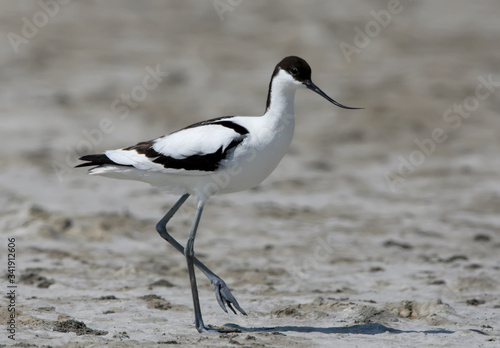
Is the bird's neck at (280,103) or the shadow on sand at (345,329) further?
the bird's neck at (280,103)

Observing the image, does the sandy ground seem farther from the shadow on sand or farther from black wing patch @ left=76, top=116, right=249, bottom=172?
black wing patch @ left=76, top=116, right=249, bottom=172

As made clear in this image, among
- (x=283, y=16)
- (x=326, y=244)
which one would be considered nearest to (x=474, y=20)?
(x=283, y=16)

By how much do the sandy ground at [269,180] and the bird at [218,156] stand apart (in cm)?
96

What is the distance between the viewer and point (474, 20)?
1914 centimetres

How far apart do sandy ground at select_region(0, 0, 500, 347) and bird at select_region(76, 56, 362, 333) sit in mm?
964

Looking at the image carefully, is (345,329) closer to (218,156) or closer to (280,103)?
(218,156)

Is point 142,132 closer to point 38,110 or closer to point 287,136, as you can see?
point 38,110

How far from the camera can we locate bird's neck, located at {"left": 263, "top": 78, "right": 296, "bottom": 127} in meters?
6.34

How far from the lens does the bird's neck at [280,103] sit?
20.8 feet

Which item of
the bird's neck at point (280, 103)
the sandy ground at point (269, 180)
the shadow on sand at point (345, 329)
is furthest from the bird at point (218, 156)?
the sandy ground at point (269, 180)

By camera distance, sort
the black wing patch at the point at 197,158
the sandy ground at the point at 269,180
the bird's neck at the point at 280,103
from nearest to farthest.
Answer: the black wing patch at the point at 197,158 < the bird's neck at the point at 280,103 < the sandy ground at the point at 269,180

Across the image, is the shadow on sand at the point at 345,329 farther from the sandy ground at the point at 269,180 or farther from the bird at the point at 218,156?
the bird at the point at 218,156

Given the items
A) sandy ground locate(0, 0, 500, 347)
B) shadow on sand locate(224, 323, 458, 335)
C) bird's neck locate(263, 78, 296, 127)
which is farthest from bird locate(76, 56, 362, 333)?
sandy ground locate(0, 0, 500, 347)

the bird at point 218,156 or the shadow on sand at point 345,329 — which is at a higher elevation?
the bird at point 218,156
